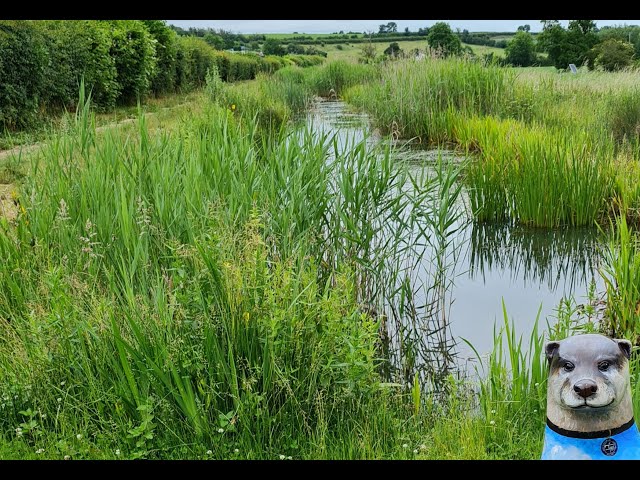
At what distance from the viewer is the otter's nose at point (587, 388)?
1648 mm

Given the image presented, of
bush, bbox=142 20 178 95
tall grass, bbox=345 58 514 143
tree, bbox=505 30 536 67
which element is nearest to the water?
tall grass, bbox=345 58 514 143

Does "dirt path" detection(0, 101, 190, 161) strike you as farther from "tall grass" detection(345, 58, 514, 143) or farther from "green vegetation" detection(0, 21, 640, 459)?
"tall grass" detection(345, 58, 514, 143)

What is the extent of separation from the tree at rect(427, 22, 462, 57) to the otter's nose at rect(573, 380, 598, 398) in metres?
13.1

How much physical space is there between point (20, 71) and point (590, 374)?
36.0 feet

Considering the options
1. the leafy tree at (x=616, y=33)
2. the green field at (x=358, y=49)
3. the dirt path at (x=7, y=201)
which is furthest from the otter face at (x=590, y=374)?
the leafy tree at (x=616, y=33)

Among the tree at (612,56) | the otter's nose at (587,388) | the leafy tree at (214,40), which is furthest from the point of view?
the leafy tree at (214,40)

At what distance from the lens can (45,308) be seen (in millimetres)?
3531

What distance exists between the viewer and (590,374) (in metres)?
1.67

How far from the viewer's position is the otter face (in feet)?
5.43

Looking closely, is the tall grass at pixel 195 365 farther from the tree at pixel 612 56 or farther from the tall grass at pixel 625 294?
the tree at pixel 612 56

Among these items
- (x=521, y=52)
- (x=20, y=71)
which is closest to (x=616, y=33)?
(x=521, y=52)

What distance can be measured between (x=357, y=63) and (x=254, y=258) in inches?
712
